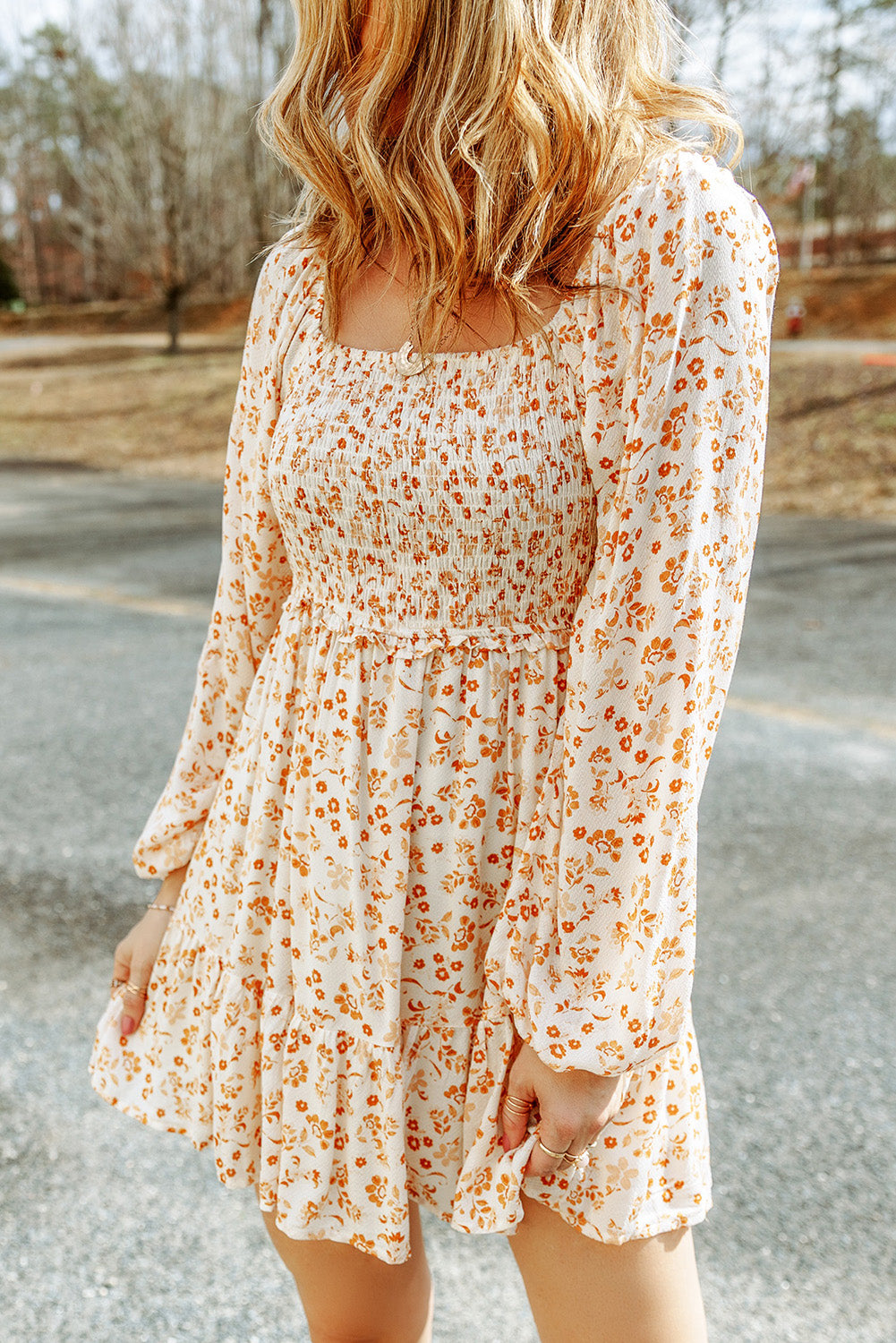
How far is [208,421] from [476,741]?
1418 centimetres

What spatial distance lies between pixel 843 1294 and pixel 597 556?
1568 mm

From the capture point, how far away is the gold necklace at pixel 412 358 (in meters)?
1.20

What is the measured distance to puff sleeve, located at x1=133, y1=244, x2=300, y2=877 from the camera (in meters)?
1.37

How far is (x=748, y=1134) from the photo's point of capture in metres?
2.42

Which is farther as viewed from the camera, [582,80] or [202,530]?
[202,530]

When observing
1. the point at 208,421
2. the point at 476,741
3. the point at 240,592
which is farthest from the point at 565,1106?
the point at 208,421

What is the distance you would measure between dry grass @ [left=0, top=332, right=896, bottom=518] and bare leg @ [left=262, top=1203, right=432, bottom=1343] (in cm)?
841

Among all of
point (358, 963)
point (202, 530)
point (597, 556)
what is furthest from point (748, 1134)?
point (202, 530)

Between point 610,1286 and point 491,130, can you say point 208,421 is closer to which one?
point 491,130

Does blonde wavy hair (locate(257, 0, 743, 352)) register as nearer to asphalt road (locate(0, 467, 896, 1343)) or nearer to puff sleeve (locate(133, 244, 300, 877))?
puff sleeve (locate(133, 244, 300, 877))

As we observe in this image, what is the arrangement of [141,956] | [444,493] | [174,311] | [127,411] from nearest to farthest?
[444,493]
[141,956]
[127,411]
[174,311]

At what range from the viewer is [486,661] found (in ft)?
3.92

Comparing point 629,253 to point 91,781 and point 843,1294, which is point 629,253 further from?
point 91,781

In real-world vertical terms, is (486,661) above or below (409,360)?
below
